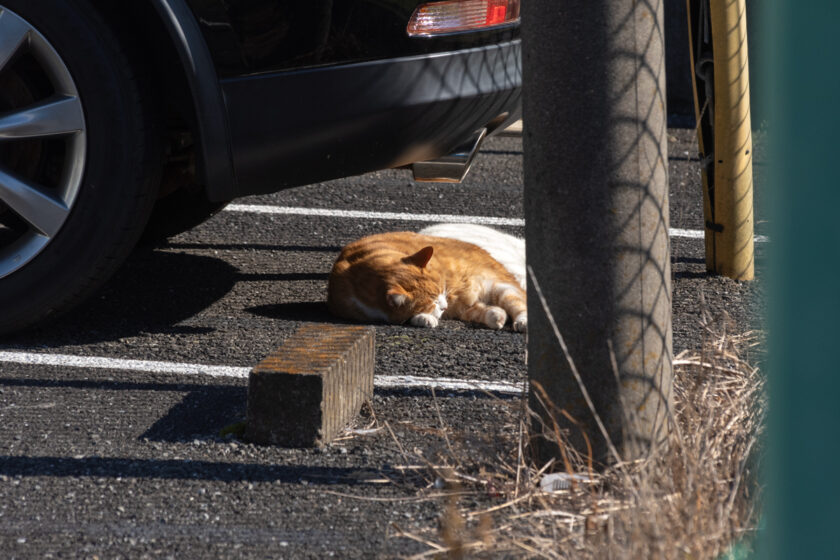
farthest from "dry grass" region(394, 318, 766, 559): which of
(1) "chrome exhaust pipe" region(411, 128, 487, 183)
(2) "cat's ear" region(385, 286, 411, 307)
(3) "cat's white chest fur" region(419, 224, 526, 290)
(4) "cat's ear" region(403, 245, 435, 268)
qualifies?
(3) "cat's white chest fur" region(419, 224, 526, 290)

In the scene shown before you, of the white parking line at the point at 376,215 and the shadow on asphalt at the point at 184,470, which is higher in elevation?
the white parking line at the point at 376,215

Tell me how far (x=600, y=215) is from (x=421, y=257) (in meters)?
2.12

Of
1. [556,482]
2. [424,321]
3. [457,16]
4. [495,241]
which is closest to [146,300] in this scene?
[424,321]

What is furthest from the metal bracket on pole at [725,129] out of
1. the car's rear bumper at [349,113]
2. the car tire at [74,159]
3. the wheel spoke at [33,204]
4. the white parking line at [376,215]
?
the wheel spoke at [33,204]

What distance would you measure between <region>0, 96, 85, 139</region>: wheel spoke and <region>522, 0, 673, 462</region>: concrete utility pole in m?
1.77

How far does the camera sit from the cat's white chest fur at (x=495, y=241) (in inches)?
190

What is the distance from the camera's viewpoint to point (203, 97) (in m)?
3.33

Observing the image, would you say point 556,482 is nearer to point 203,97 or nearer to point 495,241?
point 203,97

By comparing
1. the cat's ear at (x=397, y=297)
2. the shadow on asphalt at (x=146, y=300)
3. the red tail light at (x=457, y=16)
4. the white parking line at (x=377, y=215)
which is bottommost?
the cat's ear at (x=397, y=297)

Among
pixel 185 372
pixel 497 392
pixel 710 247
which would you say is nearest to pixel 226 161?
pixel 185 372

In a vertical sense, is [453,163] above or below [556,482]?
above

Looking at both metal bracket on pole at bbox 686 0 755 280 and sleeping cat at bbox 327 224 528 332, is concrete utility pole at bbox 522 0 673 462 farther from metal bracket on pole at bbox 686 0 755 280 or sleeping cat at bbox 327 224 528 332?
metal bracket on pole at bbox 686 0 755 280

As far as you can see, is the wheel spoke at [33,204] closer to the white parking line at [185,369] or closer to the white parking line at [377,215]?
the white parking line at [185,369]

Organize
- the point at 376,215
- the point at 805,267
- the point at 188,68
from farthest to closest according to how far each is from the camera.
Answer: the point at 376,215 < the point at 188,68 < the point at 805,267
